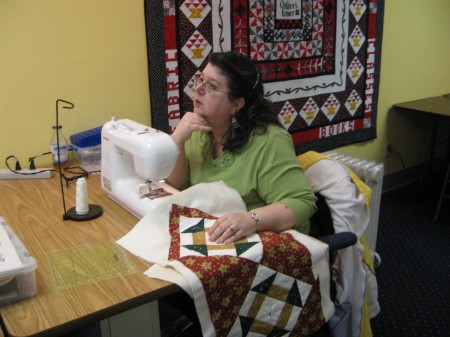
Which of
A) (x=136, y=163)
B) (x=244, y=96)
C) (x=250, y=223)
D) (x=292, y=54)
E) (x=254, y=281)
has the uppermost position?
(x=292, y=54)

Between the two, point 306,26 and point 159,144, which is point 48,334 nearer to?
point 159,144

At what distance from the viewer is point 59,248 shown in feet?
3.90

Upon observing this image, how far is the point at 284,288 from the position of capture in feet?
4.00

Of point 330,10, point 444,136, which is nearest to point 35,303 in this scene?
point 330,10

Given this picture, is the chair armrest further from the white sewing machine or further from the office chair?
the white sewing machine

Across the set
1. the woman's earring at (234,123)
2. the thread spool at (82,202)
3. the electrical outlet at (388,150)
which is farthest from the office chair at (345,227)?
the electrical outlet at (388,150)

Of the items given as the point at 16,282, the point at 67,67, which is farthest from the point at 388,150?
the point at 16,282

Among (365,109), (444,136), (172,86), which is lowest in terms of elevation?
(444,136)

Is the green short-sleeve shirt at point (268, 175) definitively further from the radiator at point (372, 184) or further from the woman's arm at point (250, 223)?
the radiator at point (372, 184)

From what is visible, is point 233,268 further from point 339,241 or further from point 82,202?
point 82,202

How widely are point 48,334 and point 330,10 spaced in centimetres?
222

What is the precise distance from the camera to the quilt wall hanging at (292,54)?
6.72ft

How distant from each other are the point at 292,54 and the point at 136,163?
1417mm

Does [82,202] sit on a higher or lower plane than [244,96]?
lower
